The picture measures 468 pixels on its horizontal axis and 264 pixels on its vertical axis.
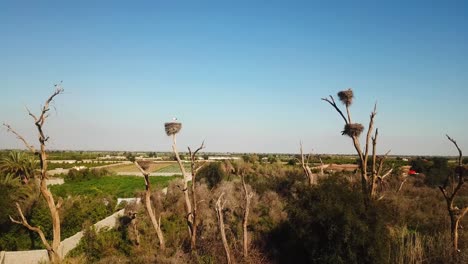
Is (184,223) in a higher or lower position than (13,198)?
lower

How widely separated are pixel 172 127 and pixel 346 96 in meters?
7.95

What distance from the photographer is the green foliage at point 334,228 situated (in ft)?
46.2

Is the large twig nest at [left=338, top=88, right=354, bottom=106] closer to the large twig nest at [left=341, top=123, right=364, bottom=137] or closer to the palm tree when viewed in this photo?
the large twig nest at [left=341, top=123, right=364, bottom=137]

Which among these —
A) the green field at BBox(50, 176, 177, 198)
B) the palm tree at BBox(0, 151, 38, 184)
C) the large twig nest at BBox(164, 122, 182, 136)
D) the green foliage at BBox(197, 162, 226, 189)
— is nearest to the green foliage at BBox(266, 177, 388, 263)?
the large twig nest at BBox(164, 122, 182, 136)

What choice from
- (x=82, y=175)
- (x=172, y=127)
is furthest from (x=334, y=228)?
(x=82, y=175)

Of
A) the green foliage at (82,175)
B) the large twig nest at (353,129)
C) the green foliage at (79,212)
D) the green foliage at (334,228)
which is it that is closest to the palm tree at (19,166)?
the green foliage at (79,212)

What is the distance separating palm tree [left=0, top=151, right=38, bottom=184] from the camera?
33.2 metres

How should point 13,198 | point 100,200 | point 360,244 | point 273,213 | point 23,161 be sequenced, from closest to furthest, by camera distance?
point 360,244 → point 13,198 → point 273,213 → point 100,200 → point 23,161

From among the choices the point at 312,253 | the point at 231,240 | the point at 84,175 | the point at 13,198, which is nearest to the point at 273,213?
the point at 231,240

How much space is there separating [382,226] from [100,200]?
1946 centimetres

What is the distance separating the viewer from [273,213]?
883 inches

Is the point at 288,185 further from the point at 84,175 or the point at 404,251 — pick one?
the point at 84,175

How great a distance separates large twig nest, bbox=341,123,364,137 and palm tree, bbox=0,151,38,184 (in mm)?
29297

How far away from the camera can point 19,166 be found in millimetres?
33875
